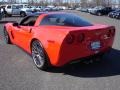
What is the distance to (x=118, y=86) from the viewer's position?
17.6 ft

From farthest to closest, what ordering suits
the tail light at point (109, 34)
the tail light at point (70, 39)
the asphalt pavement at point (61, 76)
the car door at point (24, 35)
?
the car door at point (24, 35) < the tail light at point (109, 34) < the tail light at point (70, 39) < the asphalt pavement at point (61, 76)

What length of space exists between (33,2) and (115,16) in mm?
74081

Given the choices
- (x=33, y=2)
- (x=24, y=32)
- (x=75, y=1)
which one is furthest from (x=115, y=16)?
(x=75, y=1)

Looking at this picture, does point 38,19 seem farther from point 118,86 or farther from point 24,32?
point 118,86

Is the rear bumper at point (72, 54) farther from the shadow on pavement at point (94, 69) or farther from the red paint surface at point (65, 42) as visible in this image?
the shadow on pavement at point (94, 69)

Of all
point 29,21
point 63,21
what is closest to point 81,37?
point 63,21

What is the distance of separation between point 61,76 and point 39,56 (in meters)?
0.86

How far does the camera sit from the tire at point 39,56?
6.39 m

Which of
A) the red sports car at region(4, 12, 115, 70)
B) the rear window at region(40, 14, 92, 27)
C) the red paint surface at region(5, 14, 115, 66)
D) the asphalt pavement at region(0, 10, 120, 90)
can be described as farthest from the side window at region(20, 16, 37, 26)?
the asphalt pavement at region(0, 10, 120, 90)

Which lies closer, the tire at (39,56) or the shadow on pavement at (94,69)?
the shadow on pavement at (94,69)

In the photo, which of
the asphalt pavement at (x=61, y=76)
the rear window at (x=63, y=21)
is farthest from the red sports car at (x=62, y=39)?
the asphalt pavement at (x=61, y=76)

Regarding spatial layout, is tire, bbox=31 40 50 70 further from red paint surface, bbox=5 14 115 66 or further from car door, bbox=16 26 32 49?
car door, bbox=16 26 32 49

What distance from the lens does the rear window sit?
681 cm

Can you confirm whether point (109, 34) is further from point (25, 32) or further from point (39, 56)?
point (25, 32)
